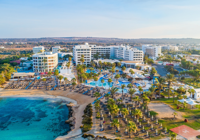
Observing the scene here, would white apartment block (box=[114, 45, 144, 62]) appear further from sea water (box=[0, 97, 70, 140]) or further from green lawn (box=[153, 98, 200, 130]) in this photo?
green lawn (box=[153, 98, 200, 130])

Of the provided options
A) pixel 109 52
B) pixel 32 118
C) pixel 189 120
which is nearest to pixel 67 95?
pixel 32 118

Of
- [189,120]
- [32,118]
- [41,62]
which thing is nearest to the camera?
[189,120]

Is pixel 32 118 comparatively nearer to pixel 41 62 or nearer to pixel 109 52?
pixel 41 62

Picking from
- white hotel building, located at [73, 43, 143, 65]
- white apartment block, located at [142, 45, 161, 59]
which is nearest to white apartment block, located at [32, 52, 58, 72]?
white hotel building, located at [73, 43, 143, 65]

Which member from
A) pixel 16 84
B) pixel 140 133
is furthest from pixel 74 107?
pixel 16 84

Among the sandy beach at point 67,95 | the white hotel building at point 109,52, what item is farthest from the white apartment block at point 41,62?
the sandy beach at point 67,95
